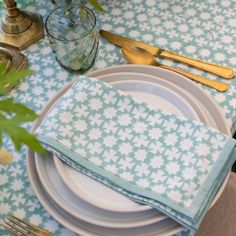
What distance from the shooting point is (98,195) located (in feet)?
1.98

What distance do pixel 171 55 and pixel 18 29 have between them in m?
0.35

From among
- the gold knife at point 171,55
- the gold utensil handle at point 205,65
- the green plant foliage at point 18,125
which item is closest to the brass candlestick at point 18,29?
the gold knife at point 171,55

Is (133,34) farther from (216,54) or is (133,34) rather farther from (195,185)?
(195,185)

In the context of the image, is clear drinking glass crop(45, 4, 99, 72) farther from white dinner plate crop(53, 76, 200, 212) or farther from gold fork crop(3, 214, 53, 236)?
gold fork crop(3, 214, 53, 236)

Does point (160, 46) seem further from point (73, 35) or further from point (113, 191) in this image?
point (113, 191)

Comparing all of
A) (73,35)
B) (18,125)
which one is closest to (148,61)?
(73,35)

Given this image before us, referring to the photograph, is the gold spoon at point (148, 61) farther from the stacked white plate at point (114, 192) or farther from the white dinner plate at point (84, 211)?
the white dinner plate at point (84, 211)

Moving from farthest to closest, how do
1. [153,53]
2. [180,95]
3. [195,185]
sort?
[153,53]
[180,95]
[195,185]

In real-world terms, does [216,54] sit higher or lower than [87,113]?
higher

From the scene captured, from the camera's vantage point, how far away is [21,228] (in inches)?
24.9

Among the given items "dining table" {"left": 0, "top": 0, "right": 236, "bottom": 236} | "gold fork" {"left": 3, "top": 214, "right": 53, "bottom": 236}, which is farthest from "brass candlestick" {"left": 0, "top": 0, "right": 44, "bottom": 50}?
"gold fork" {"left": 3, "top": 214, "right": 53, "bottom": 236}

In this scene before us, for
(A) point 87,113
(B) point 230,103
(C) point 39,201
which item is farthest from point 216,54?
(C) point 39,201

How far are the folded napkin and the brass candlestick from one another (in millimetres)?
247

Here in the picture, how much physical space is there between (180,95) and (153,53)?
0.14 m
